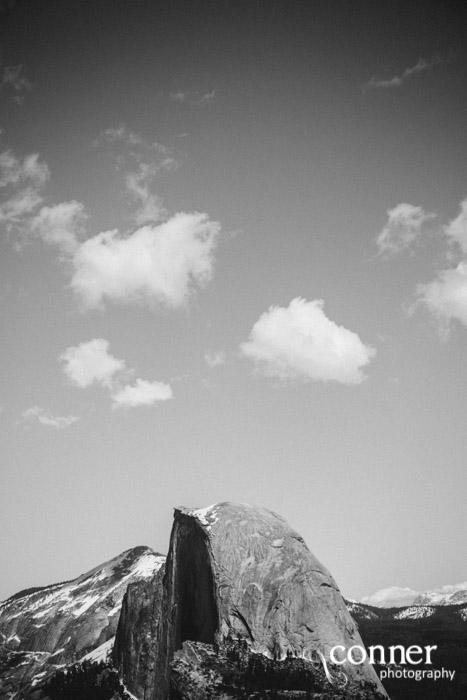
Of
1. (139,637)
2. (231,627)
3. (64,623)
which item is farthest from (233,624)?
(64,623)

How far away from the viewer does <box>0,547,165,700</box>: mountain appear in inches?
4855

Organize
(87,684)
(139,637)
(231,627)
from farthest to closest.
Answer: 1. (87,684)
2. (139,637)
3. (231,627)

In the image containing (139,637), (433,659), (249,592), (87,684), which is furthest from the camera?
(433,659)

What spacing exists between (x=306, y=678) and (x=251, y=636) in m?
7.02

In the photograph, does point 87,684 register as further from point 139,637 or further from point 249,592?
point 249,592

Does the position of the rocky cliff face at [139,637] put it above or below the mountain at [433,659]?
above

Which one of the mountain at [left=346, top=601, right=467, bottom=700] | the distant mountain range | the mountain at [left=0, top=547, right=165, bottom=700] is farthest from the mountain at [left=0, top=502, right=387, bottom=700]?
the mountain at [left=346, top=601, right=467, bottom=700]

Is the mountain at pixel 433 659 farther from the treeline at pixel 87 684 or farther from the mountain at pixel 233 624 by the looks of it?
the treeline at pixel 87 684

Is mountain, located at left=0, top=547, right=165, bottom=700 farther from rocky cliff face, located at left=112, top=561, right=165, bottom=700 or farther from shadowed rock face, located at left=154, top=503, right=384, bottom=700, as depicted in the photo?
shadowed rock face, located at left=154, top=503, right=384, bottom=700

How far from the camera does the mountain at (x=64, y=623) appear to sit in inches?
4855

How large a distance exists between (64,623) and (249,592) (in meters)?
132

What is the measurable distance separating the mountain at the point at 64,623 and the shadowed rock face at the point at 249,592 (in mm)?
46527

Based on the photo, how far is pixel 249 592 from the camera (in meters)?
48.3

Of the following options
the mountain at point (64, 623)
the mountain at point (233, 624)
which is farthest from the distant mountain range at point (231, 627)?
the mountain at point (64, 623)
